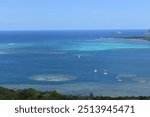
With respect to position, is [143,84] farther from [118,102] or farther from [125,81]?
[118,102]

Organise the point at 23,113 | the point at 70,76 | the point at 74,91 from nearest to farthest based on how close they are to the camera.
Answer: the point at 23,113 < the point at 74,91 < the point at 70,76

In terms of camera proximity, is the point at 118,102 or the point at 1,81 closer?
the point at 118,102

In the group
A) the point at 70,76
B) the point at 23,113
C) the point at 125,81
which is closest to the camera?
the point at 23,113

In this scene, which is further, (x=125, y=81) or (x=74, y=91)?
(x=125, y=81)

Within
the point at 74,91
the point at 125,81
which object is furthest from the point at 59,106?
the point at 125,81

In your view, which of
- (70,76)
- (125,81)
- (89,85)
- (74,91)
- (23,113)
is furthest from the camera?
(70,76)

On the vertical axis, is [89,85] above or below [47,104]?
below

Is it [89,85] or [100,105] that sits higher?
[100,105]

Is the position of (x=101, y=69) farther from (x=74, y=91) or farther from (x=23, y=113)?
(x=23, y=113)

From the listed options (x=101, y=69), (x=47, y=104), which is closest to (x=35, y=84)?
(x=101, y=69)
